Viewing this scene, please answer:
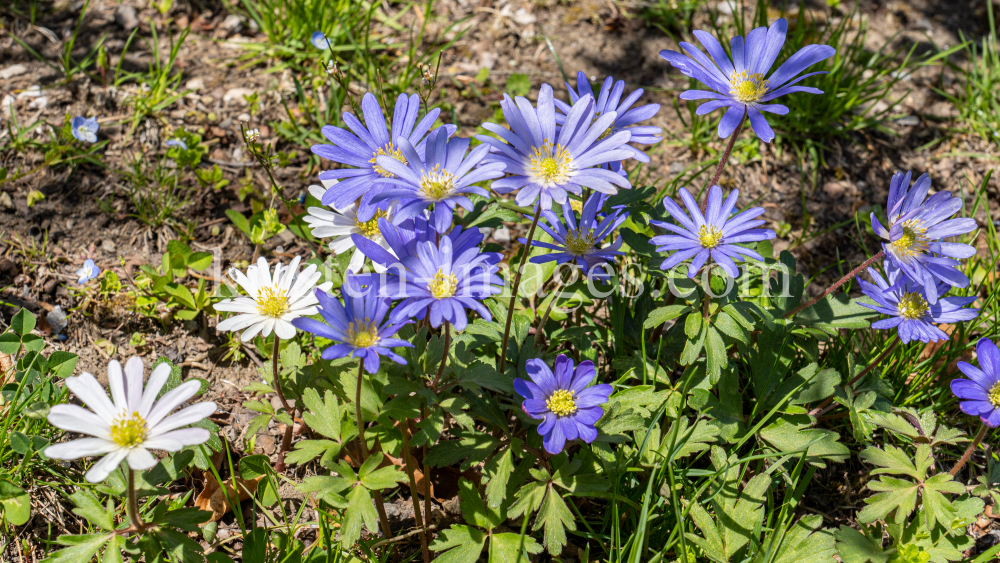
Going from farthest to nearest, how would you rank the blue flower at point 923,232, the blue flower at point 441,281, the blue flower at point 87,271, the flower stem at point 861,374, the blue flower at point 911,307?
1. the blue flower at point 87,271
2. the flower stem at point 861,374
3. the blue flower at point 911,307
4. the blue flower at point 923,232
5. the blue flower at point 441,281

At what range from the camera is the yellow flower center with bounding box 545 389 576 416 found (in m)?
2.47

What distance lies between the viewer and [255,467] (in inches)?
107

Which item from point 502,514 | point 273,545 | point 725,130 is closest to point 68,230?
point 273,545

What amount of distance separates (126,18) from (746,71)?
13.4ft

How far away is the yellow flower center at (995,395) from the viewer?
257cm

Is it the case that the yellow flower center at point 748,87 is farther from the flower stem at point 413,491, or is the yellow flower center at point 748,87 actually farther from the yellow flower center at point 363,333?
the flower stem at point 413,491

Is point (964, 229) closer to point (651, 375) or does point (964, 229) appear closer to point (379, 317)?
point (651, 375)

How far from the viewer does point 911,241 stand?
8.86 ft

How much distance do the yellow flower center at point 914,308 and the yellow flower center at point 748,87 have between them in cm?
105

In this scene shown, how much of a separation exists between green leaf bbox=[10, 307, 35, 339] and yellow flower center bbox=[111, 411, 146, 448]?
121cm

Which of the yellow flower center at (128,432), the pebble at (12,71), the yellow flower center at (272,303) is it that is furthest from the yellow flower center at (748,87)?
the pebble at (12,71)

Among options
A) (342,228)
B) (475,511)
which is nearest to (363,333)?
(342,228)

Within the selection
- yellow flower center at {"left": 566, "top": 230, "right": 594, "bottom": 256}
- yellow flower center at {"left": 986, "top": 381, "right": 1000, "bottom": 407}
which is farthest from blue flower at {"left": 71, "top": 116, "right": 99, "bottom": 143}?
yellow flower center at {"left": 986, "top": 381, "right": 1000, "bottom": 407}

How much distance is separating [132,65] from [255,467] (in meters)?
3.11
